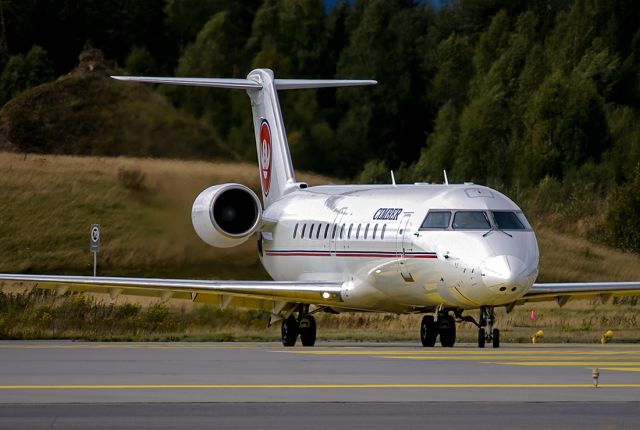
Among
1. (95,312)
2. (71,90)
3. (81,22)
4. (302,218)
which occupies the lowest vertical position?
(95,312)

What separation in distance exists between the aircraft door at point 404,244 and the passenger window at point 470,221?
3.53 ft

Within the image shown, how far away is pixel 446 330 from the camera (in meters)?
26.9

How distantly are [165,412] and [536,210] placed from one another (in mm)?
39422

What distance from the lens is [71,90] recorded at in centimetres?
4584

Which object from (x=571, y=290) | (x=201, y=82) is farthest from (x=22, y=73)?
(x=571, y=290)

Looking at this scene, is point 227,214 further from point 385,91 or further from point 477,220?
point 385,91

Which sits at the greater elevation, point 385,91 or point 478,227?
point 385,91

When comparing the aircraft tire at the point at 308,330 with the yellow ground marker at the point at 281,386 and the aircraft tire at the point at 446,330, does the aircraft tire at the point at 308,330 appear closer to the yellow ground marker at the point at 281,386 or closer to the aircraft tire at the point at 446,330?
the aircraft tire at the point at 446,330

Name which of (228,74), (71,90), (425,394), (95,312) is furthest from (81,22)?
(425,394)

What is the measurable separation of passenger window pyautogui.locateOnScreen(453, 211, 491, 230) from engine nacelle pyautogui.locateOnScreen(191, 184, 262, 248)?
5465 mm

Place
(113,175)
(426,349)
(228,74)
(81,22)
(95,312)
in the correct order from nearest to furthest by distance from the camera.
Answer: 1. (426,349)
2. (95,312)
3. (113,175)
4. (228,74)
5. (81,22)

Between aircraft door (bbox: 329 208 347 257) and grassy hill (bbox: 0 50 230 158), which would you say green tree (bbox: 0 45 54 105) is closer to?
grassy hill (bbox: 0 50 230 158)

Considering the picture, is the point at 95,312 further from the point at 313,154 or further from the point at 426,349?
the point at 313,154

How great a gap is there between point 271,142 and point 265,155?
48cm
